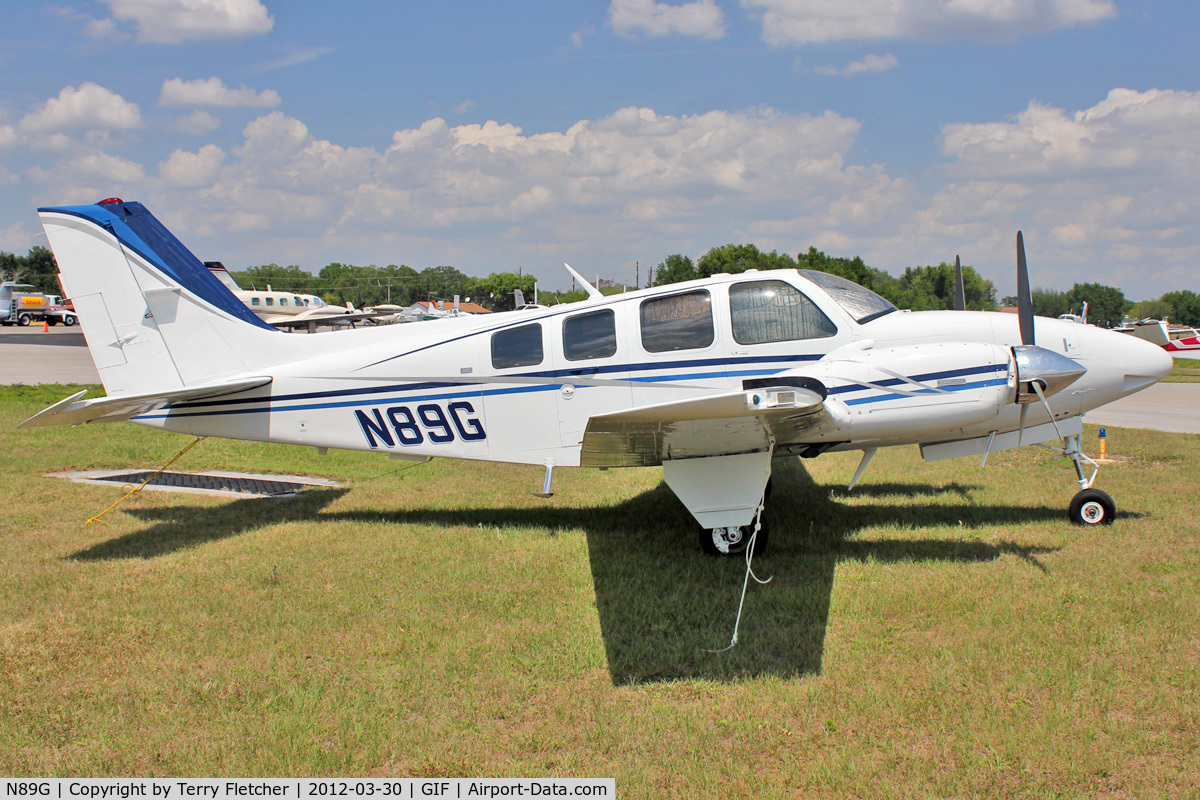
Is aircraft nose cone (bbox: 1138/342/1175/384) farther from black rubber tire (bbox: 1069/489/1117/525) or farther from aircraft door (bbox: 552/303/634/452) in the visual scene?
aircraft door (bbox: 552/303/634/452)

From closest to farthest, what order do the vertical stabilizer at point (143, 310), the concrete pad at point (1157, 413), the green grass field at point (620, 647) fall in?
1. the green grass field at point (620, 647)
2. the vertical stabilizer at point (143, 310)
3. the concrete pad at point (1157, 413)

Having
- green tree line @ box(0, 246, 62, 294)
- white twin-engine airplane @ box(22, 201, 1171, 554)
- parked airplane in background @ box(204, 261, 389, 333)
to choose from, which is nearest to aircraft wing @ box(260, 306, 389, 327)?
parked airplane in background @ box(204, 261, 389, 333)

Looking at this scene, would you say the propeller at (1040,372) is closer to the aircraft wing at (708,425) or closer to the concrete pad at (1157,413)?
the aircraft wing at (708,425)

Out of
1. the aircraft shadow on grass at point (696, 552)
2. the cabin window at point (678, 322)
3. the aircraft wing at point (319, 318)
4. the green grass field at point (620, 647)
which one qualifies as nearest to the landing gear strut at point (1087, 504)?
the green grass field at point (620, 647)

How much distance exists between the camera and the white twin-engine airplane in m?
6.18

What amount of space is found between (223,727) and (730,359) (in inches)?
191

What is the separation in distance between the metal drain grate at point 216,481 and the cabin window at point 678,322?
5858 mm

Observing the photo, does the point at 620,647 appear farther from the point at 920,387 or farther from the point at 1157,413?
the point at 1157,413

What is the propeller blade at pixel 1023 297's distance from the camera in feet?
22.1

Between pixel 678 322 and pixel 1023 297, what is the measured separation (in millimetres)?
3239

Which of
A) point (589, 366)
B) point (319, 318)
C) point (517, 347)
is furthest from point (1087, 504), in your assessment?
point (319, 318)

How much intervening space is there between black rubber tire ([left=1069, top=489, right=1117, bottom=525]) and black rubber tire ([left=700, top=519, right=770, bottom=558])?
10.8 ft

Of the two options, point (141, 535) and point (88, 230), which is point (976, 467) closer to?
point (141, 535)

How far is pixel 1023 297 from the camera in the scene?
690cm
